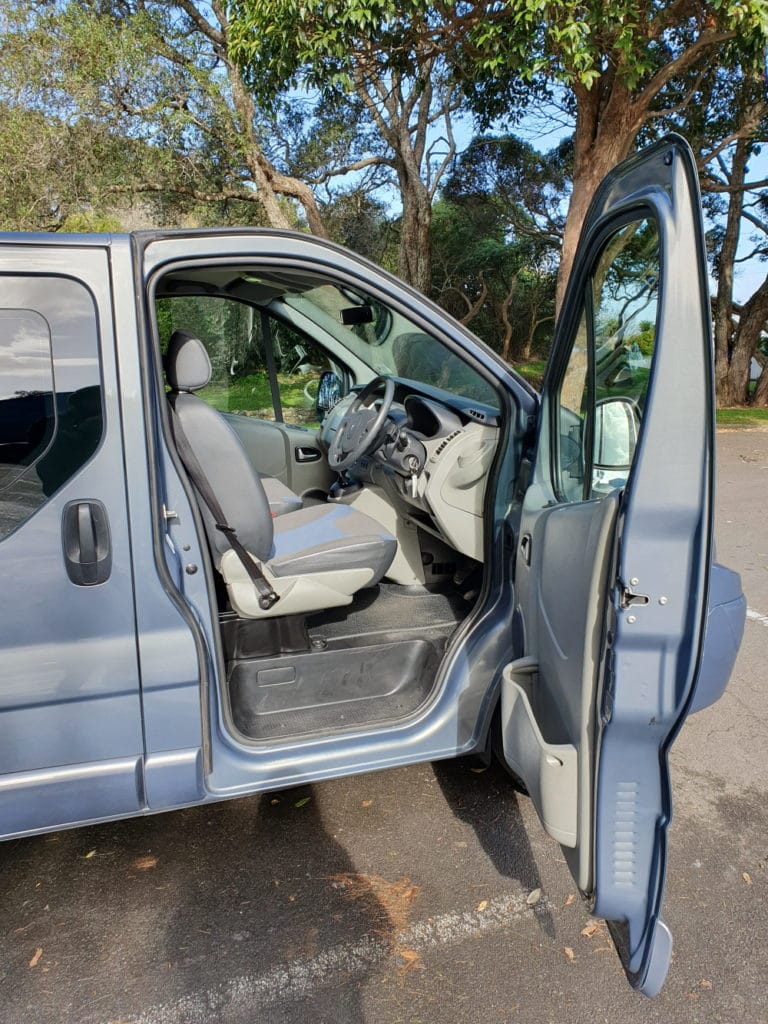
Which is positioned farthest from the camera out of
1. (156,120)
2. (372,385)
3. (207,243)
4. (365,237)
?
(365,237)

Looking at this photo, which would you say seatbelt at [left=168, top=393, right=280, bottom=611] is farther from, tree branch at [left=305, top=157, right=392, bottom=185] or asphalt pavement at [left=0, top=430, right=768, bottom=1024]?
tree branch at [left=305, top=157, right=392, bottom=185]

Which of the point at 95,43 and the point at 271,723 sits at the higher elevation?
the point at 95,43

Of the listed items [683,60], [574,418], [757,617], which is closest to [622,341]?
[574,418]

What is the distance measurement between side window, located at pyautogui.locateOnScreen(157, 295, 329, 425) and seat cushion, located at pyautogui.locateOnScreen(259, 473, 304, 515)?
0.51 metres

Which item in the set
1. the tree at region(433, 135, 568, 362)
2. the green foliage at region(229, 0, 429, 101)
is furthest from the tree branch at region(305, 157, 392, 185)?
the green foliage at region(229, 0, 429, 101)

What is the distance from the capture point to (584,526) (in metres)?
1.77

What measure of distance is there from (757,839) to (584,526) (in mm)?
1454

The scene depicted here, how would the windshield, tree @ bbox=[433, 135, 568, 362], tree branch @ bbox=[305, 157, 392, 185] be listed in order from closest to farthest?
the windshield < tree branch @ bbox=[305, 157, 392, 185] < tree @ bbox=[433, 135, 568, 362]

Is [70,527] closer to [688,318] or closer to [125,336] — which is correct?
[125,336]

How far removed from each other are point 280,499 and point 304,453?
67 centimetres

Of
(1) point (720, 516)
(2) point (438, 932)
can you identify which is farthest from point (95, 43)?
(2) point (438, 932)

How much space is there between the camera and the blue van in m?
1.59

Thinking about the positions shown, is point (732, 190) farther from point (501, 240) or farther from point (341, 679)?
point (341, 679)

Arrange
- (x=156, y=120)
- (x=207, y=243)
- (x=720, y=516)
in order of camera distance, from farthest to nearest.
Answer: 1. (x=156, y=120)
2. (x=720, y=516)
3. (x=207, y=243)
